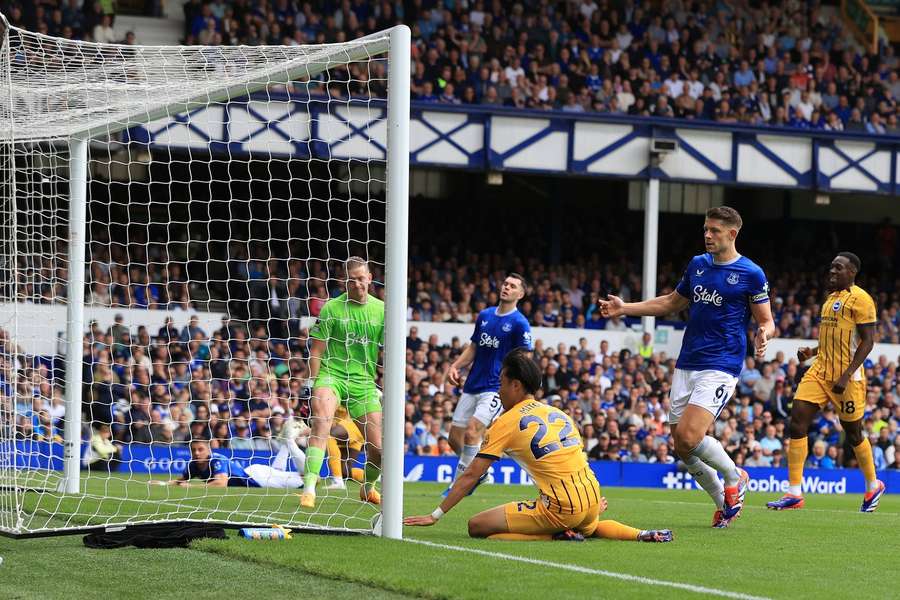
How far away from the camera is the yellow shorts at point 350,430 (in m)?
11.7

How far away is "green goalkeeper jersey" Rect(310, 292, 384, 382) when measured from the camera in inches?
435

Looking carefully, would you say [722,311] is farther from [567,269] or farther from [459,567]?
[567,269]

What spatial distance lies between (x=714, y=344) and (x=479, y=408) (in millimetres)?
4265

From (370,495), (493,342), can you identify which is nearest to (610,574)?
(370,495)

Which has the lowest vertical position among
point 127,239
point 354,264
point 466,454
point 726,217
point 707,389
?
point 466,454

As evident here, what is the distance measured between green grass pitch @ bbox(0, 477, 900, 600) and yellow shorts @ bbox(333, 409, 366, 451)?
8.32ft

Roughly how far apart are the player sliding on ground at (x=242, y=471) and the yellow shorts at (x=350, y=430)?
248cm

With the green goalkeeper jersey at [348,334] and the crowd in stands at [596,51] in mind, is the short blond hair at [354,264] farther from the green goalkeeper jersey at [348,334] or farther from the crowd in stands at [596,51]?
the crowd in stands at [596,51]

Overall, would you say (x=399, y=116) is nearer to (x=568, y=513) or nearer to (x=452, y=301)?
(x=568, y=513)

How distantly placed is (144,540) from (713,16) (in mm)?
26813

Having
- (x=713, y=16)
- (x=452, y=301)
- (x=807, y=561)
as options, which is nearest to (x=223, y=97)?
(x=807, y=561)

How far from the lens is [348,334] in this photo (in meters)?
11.1

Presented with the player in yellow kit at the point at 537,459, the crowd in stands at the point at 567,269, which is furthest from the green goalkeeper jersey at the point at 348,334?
the crowd in stands at the point at 567,269

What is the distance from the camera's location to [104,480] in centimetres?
1436
